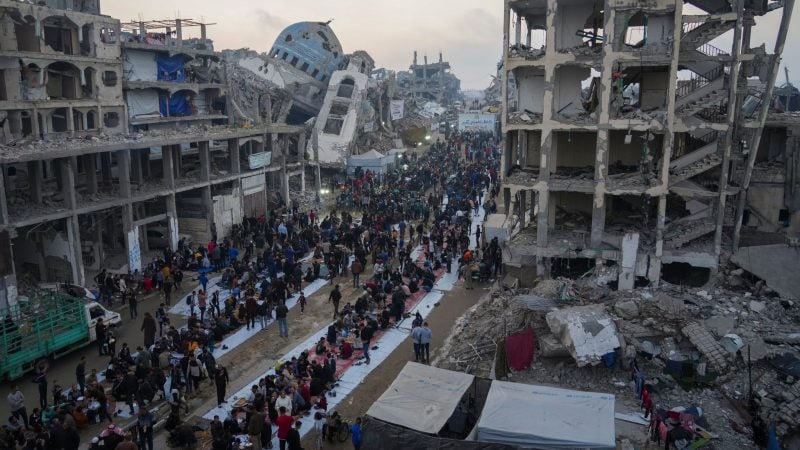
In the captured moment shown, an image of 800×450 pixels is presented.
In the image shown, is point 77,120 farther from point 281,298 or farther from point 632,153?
point 632,153

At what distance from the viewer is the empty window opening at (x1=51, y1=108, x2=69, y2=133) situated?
33.6m

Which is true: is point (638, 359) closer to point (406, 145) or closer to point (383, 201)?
point (383, 201)

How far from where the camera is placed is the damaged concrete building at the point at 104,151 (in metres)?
24.9

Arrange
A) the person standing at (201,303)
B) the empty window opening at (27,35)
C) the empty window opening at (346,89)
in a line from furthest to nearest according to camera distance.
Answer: the empty window opening at (346,89) < the empty window opening at (27,35) < the person standing at (201,303)

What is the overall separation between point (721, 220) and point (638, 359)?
9.84 metres

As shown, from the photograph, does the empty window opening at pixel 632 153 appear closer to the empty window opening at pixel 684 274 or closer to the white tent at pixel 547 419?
the empty window opening at pixel 684 274

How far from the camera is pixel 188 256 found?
27438 mm

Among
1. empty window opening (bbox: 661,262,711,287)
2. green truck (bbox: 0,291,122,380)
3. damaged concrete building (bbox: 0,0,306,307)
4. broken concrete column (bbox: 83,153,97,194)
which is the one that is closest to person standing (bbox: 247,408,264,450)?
green truck (bbox: 0,291,122,380)

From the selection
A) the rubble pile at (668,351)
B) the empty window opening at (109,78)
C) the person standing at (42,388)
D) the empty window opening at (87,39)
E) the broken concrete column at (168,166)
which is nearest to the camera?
the rubble pile at (668,351)

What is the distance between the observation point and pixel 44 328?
18484 millimetres

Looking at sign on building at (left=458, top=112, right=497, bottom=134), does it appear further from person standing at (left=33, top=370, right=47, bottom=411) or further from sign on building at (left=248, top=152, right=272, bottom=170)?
person standing at (left=33, top=370, right=47, bottom=411)

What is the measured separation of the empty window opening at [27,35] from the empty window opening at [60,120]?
3.37 meters

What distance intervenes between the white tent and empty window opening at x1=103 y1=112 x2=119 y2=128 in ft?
103

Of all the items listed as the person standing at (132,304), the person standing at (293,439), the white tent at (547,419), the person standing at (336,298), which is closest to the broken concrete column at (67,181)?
the person standing at (132,304)
